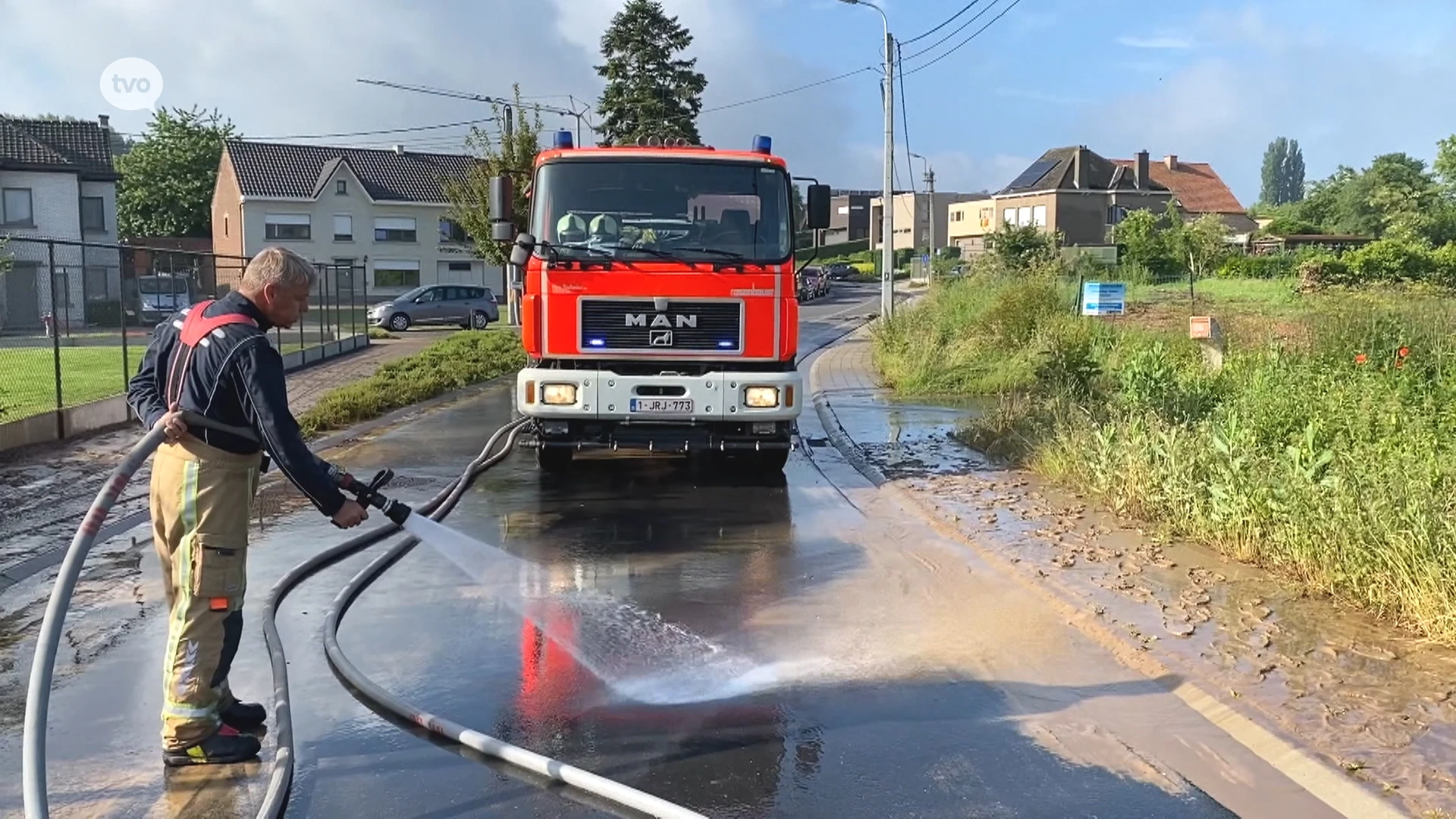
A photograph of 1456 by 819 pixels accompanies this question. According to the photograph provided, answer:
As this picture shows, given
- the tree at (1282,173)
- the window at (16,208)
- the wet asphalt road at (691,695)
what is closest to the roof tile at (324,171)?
the window at (16,208)

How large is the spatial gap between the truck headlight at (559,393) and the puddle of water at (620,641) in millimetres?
1866

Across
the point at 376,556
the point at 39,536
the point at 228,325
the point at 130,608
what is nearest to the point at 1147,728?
the point at 228,325

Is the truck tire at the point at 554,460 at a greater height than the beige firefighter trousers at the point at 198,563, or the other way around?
the beige firefighter trousers at the point at 198,563

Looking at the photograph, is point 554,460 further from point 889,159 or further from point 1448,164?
point 1448,164

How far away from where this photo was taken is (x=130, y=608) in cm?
592

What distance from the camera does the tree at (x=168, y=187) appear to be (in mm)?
62844

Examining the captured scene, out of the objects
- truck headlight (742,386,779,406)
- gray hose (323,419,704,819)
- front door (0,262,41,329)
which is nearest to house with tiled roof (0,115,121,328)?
front door (0,262,41,329)

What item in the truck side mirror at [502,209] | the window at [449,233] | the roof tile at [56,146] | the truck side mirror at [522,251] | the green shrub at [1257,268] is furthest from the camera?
the window at [449,233]

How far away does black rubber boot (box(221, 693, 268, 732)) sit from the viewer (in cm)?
430

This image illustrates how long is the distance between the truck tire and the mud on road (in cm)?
319

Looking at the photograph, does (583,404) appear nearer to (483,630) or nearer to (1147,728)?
(483,630)

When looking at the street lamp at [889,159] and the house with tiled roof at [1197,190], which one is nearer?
the street lamp at [889,159]

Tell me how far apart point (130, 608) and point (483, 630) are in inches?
75.9

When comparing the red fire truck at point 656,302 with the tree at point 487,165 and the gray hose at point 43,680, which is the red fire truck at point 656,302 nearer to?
the gray hose at point 43,680
